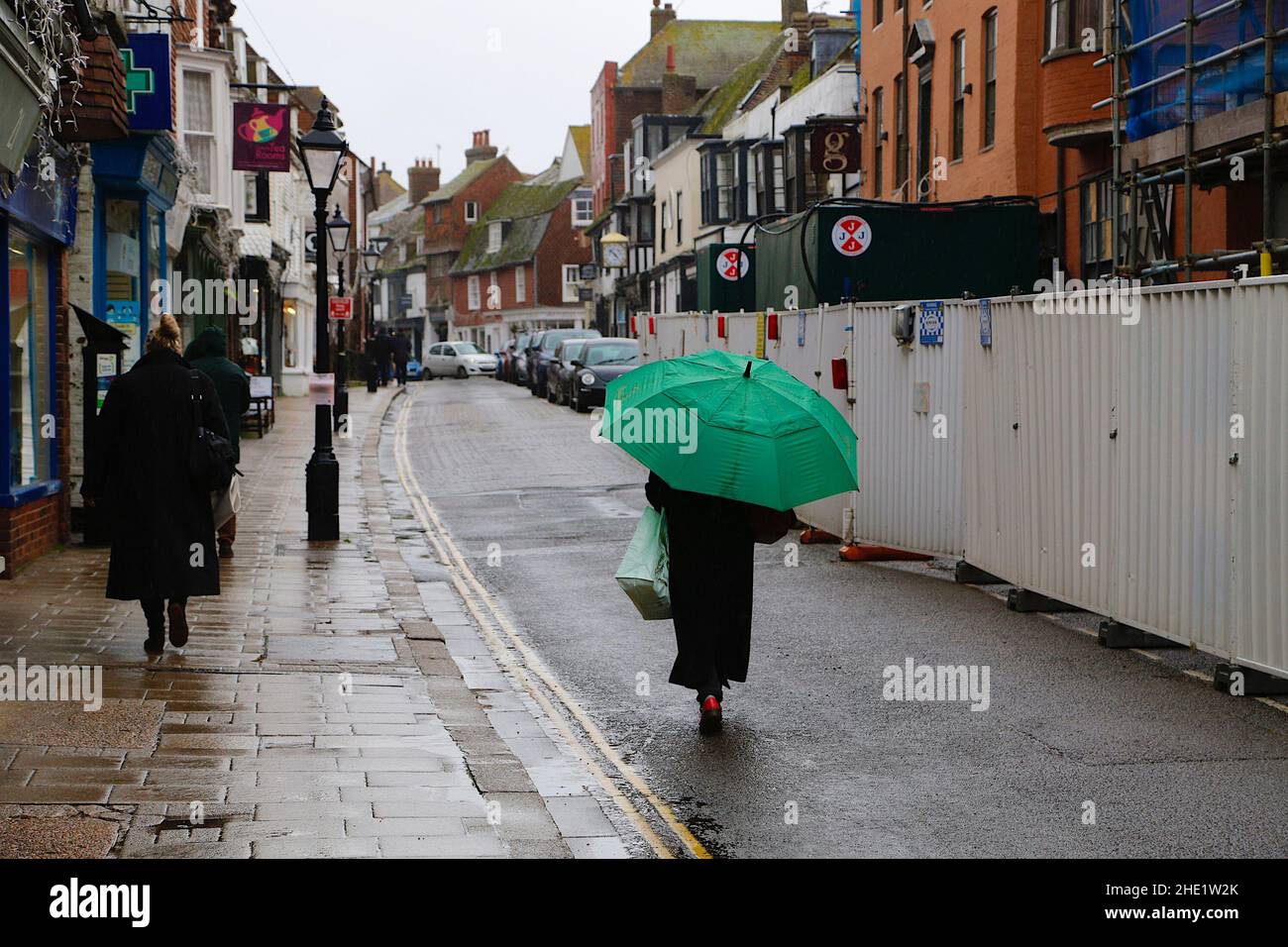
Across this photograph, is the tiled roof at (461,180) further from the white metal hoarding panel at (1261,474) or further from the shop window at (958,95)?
the white metal hoarding panel at (1261,474)

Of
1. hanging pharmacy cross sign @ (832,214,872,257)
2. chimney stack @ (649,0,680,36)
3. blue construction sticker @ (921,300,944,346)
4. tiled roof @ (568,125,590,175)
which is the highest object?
chimney stack @ (649,0,680,36)

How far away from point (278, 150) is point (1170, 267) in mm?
15684

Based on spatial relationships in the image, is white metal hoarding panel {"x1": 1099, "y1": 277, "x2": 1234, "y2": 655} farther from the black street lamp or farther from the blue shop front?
the blue shop front

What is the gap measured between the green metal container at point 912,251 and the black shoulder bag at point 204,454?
10849 mm

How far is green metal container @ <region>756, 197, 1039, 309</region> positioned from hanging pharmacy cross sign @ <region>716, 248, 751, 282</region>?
6351mm

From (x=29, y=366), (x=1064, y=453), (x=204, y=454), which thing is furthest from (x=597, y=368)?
(x=204, y=454)

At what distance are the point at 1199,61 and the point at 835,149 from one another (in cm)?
1828

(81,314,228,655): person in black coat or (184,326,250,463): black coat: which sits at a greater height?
(184,326,250,463): black coat

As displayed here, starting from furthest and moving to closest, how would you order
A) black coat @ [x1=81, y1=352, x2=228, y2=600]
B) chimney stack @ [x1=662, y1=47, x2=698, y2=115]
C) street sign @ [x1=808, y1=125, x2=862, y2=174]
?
chimney stack @ [x1=662, y1=47, x2=698, y2=115], street sign @ [x1=808, y1=125, x2=862, y2=174], black coat @ [x1=81, y1=352, x2=228, y2=600]

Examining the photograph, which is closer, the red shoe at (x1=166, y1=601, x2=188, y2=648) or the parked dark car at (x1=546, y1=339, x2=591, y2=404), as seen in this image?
the red shoe at (x1=166, y1=601, x2=188, y2=648)

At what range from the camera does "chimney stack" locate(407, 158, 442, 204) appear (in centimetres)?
11894

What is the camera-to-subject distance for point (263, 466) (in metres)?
21.9

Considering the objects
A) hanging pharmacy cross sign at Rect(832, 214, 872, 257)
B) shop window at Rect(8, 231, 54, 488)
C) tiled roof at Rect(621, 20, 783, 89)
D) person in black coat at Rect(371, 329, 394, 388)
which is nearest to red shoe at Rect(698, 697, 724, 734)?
shop window at Rect(8, 231, 54, 488)
